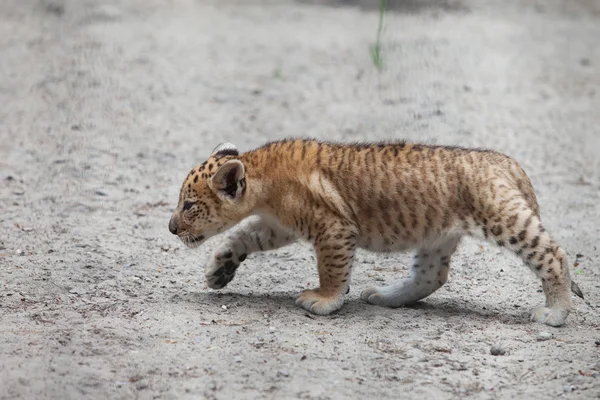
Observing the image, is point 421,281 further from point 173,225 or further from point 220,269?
point 173,225

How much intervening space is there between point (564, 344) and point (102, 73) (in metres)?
7.47

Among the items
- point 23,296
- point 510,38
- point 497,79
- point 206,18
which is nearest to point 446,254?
point 23,296

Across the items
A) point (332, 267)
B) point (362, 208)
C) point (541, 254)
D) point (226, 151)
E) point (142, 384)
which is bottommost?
point (142, 384)

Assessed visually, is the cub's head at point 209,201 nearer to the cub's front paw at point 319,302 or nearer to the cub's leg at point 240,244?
the cub's leg at point 240,244

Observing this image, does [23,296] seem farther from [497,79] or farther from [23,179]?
[497,79]

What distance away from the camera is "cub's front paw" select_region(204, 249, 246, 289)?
20.7 ft

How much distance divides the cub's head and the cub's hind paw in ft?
7.02

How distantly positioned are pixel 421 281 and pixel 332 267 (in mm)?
730

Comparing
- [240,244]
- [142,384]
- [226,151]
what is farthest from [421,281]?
[142,384]

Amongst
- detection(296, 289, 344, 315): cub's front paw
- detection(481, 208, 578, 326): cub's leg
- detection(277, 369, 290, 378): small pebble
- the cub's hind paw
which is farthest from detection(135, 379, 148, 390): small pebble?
the cub's hind paw

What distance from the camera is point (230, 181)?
6.05m

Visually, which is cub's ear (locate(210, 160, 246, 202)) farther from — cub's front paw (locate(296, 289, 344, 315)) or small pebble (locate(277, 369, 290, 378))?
small pebble (locate(277, 369, 290, 378))

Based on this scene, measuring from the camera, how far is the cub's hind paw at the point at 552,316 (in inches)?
229

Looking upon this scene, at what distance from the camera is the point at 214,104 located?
1086 cm
